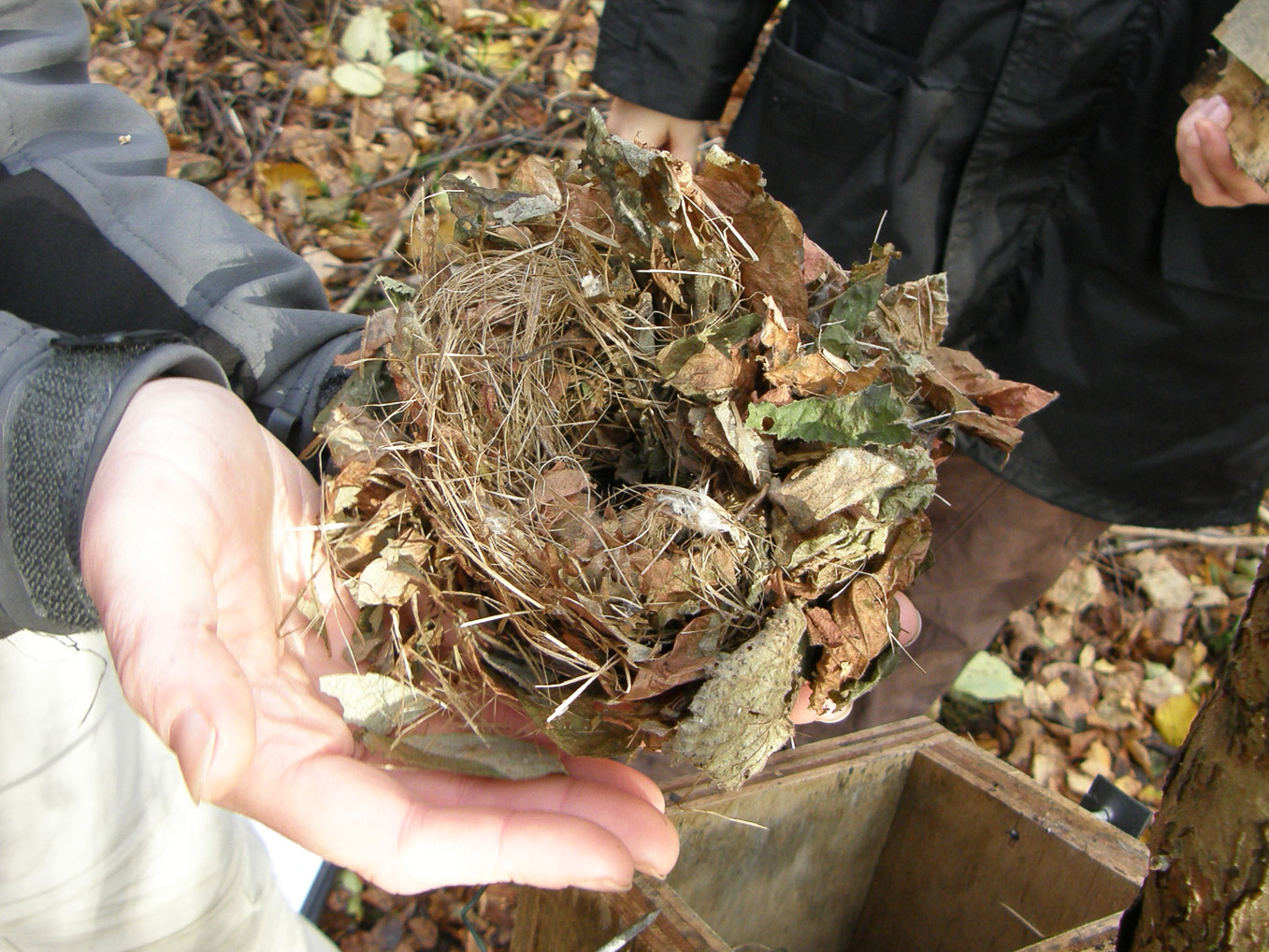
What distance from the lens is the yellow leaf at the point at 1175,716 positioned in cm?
256

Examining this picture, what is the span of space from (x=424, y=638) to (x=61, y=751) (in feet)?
2.23

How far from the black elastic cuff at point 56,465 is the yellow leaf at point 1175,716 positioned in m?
2.76

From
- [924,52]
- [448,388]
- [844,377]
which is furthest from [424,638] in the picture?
[924,52]

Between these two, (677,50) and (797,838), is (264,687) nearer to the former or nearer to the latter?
(797,838)

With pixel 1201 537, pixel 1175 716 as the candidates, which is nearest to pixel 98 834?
pixel 1175 716

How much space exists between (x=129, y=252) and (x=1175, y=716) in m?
2.91

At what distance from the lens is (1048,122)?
160 centimetres

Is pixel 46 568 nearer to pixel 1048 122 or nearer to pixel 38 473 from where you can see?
pixel 38 473

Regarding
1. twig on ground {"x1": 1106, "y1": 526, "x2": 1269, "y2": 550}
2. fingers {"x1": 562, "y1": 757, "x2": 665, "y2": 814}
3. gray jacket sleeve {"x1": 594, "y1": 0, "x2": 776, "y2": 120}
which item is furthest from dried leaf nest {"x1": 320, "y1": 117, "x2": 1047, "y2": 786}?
twig on ground {"x1": 1106, "y1": 526, "x2": 1269, "y2": 550}

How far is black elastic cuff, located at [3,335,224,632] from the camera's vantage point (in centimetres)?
108

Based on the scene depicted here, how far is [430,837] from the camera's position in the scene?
108 cm

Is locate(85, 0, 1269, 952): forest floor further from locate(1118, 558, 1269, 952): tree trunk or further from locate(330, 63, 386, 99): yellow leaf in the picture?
locate(1118, 558, 1269, 952): tree trunk

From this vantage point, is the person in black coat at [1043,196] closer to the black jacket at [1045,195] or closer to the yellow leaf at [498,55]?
the black jacket at [1045,195]

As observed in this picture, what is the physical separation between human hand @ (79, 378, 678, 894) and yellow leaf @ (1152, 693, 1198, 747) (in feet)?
6.69
